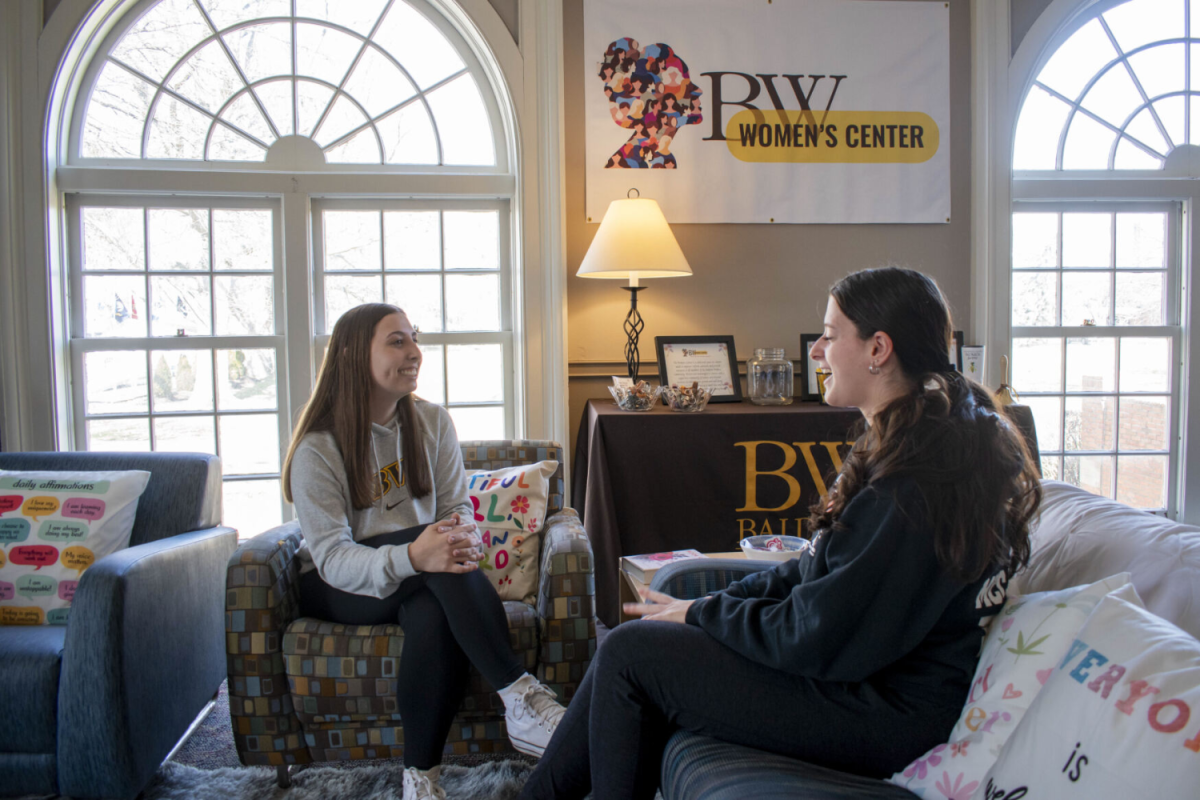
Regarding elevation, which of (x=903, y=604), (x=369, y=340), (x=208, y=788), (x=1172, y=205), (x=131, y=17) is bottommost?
(x=208, y=788)

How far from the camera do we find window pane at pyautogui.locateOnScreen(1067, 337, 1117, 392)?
11.1 feet

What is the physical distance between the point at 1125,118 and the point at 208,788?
421 centimetres

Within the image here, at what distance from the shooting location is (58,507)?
1879 mm

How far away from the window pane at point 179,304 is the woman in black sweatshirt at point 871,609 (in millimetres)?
2496

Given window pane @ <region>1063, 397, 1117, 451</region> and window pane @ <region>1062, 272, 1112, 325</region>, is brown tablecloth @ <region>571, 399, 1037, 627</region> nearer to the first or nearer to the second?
window pane @ <region>1063, 397, 1117, 451</region>

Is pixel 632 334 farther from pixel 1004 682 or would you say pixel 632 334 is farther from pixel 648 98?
pixel 1004 682

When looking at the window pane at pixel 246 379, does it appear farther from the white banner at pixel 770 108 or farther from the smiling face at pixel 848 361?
the smiling face at pixel 848 361

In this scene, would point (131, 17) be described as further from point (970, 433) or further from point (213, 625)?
point (970, 433)

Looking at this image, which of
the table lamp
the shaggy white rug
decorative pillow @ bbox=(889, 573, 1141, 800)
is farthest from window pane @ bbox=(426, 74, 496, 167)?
decorative pillow @ bbox=(889, 573, 1141, 800)

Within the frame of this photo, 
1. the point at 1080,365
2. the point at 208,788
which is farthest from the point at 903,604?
the point at 1080,365

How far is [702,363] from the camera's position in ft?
9.88

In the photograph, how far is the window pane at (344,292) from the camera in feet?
10.0

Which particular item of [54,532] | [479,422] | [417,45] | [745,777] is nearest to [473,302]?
[479,422]

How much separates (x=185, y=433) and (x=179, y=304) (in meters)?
0.52
